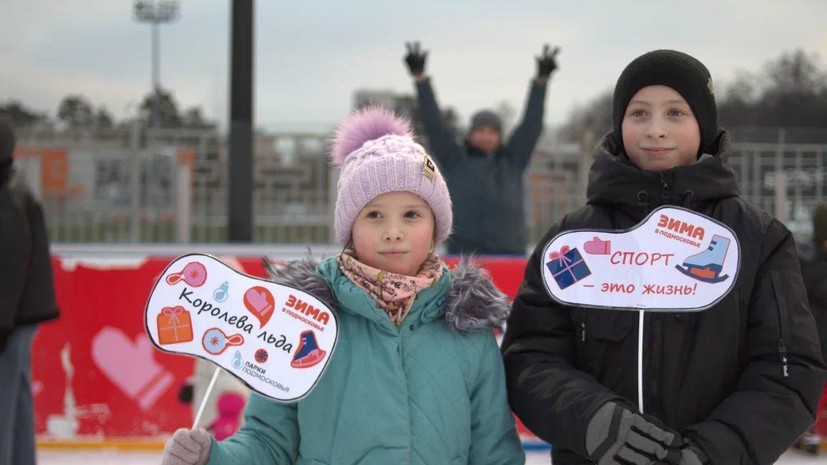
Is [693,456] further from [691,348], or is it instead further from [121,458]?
[121,458]

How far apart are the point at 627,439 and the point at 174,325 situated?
0.92m

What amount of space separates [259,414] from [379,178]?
58 cm

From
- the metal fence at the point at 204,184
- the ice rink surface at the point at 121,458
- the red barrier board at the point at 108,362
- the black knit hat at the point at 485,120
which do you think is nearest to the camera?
the ice rink surface at the point at 121,458

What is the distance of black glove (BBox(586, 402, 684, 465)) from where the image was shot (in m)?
1.53

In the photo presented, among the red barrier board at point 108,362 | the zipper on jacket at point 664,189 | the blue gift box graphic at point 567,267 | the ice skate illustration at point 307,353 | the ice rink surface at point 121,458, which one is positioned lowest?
the ice rink surface at point 121,458

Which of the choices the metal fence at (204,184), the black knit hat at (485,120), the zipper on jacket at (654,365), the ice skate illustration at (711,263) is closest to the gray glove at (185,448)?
the zipper on jacket at (654,365)

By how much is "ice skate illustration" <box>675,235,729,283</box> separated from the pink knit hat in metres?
0.60

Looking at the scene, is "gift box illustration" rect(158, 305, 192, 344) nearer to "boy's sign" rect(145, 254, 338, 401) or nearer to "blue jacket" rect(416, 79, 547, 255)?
"boy's sign" rect(145, 254, 338, 401)

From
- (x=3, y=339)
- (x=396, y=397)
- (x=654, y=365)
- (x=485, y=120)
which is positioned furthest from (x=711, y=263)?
(x=485, y=120)

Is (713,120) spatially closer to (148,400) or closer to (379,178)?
(379,178)

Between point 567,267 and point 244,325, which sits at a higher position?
point 567,267

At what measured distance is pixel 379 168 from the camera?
6.34 feet

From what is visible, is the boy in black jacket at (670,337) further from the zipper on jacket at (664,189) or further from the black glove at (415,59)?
the black glove at (415,59)

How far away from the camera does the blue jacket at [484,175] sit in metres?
5.07
